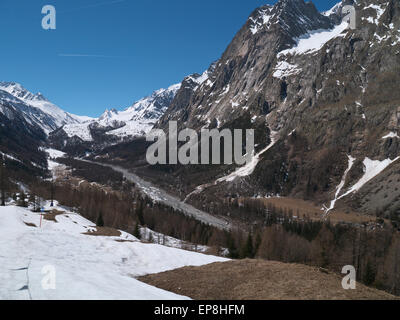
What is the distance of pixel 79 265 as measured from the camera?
22375 mm

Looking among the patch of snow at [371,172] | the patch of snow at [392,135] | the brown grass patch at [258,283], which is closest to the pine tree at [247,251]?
the brown grass patch at [258,283]

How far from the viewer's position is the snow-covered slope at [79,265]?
13.5 m

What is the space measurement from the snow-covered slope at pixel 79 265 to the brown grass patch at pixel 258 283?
2.20 m

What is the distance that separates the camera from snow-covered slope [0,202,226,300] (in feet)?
44.2

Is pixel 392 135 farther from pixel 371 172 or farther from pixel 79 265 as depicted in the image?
pixel 79 265

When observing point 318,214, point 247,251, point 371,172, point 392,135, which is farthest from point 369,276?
point 392,135

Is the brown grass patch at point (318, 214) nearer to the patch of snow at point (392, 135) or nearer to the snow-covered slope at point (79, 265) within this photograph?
the patch of snow at point (392, 135)

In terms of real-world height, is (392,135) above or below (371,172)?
above

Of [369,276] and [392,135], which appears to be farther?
→ [392,135]

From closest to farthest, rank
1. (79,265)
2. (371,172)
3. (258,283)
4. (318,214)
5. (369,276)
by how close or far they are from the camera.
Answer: (258,283) → (79,265) → (369,276) → (318,214) → (371,172)

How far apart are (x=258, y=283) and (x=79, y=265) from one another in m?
14.3

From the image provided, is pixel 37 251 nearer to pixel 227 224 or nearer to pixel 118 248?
pixel 118 248

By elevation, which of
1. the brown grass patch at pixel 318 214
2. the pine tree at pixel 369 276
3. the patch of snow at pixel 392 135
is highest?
the patch of snow at pixel 392 135
